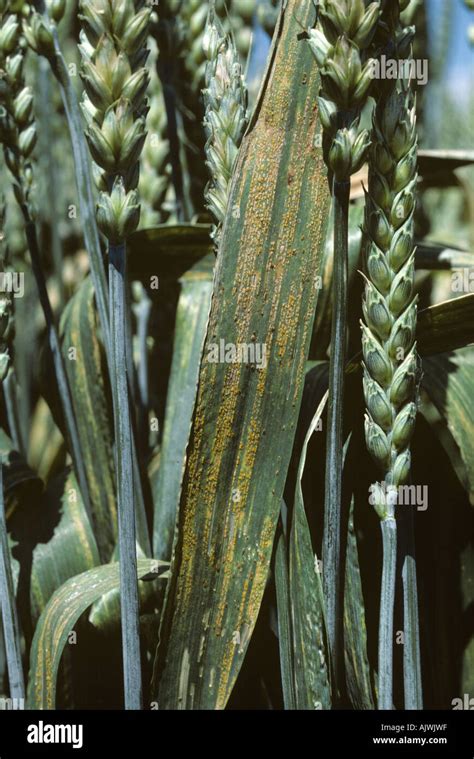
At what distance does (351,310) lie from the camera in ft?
3.53

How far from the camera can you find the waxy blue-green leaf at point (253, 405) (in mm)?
798

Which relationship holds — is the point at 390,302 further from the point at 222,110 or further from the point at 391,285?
the point at 222,110

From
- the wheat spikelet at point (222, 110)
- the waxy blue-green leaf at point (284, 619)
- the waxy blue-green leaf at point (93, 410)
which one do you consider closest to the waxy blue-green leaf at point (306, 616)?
the waxy blue-green leaf at point (284, 619)

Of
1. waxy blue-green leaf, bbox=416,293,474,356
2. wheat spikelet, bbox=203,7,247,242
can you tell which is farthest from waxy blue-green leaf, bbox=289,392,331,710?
wheat spikelet, bbox=203,7,247,242

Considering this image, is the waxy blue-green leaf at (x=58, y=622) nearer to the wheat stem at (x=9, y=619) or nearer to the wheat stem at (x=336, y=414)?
the wheat stem at (x=9, y=619)

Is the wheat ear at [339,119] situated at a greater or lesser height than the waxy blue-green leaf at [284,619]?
greater

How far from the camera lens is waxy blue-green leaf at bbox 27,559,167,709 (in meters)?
0.88

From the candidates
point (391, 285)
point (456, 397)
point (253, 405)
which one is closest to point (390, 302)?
point (391, 285)

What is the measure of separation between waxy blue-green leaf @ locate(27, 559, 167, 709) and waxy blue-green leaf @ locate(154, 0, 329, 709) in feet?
0.39

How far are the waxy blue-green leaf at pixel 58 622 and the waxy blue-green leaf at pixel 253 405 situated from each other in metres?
0.12

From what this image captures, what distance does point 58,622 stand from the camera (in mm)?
896

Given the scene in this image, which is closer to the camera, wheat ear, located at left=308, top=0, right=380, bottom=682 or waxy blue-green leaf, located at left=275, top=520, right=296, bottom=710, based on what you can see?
wheat ear, located at left=308, top=0, right=380, bottom=682

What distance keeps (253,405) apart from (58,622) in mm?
327

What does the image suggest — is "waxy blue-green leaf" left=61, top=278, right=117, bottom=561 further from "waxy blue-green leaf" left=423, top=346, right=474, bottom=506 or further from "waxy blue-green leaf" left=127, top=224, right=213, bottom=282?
"waxy blue-green leaf" left=423, top=346, right=474, bottom=506
